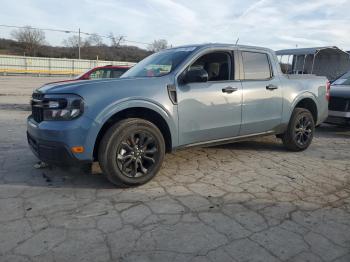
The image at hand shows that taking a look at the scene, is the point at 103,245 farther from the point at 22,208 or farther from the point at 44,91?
the point at 44,91

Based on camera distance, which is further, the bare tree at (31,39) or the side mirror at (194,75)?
the bare tree at (31,39)

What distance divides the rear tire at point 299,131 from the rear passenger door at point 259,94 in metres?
0.40

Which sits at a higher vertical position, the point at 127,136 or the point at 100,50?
the point at 100,50

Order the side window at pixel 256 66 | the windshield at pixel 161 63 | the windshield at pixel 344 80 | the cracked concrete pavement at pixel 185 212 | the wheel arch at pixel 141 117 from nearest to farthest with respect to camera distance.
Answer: the cracked concrete pavement at pixel 185 212
the wheel arch at pixel 141 117
the windshield at pixel 161 63
the side window at pixel 256 66
the windshield at pixel 344 80

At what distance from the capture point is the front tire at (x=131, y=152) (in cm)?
386

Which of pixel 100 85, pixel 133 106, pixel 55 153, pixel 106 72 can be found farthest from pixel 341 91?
pixel 55 153

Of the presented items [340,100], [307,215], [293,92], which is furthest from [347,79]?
[307,215]

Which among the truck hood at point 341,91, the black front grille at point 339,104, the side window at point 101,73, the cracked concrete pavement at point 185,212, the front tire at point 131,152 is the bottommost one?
the cracked concrete pavement at point 185,212

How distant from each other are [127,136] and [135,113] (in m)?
0.43

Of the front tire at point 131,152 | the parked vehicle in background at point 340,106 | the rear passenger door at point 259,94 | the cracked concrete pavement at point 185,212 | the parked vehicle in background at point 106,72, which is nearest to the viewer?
the cracked concrete pavement at point 185,212

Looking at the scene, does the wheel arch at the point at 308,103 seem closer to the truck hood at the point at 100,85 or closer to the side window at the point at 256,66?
the side window at the point at 256,66

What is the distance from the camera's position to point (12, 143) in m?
6.21

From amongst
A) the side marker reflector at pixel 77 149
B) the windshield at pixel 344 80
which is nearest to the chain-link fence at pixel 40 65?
the windshield at pixel 344 80

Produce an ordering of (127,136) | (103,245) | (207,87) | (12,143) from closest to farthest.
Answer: (103,245)
(127,136)
(207,87)
(12,143)
